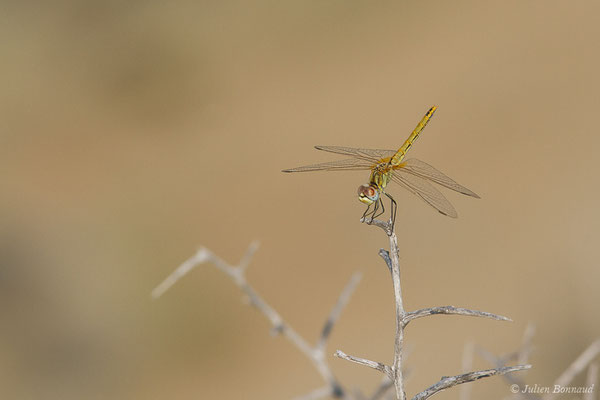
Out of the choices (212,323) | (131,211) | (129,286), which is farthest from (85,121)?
(212,323)

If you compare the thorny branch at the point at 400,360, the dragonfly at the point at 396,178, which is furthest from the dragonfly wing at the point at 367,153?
the thorny branch at the point at 400,360

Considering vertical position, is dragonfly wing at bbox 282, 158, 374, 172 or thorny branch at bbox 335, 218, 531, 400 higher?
dragonfly wing at bbox 282, 158, 374, 172

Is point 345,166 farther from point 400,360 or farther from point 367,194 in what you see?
point 400,360

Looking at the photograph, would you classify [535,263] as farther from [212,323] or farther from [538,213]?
[212,323]

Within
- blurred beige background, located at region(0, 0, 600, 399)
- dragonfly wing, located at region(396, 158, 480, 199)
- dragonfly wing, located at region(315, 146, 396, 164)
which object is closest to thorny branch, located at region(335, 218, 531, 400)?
dragonfly wing, located at region(396, 158, 480, 199)

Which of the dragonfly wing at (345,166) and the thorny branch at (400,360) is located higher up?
the dragonfly wing at (345,166)

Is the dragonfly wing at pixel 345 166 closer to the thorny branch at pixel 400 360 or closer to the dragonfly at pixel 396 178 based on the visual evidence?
the dragonfly at pixel 396 178

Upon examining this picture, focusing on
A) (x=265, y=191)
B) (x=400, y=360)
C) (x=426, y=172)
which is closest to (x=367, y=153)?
(x=426, y=172)

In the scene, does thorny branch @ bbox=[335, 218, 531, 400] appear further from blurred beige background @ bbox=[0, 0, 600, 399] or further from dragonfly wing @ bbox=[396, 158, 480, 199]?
blurred beige background @ bbox=[0, 0, 600, 399]
